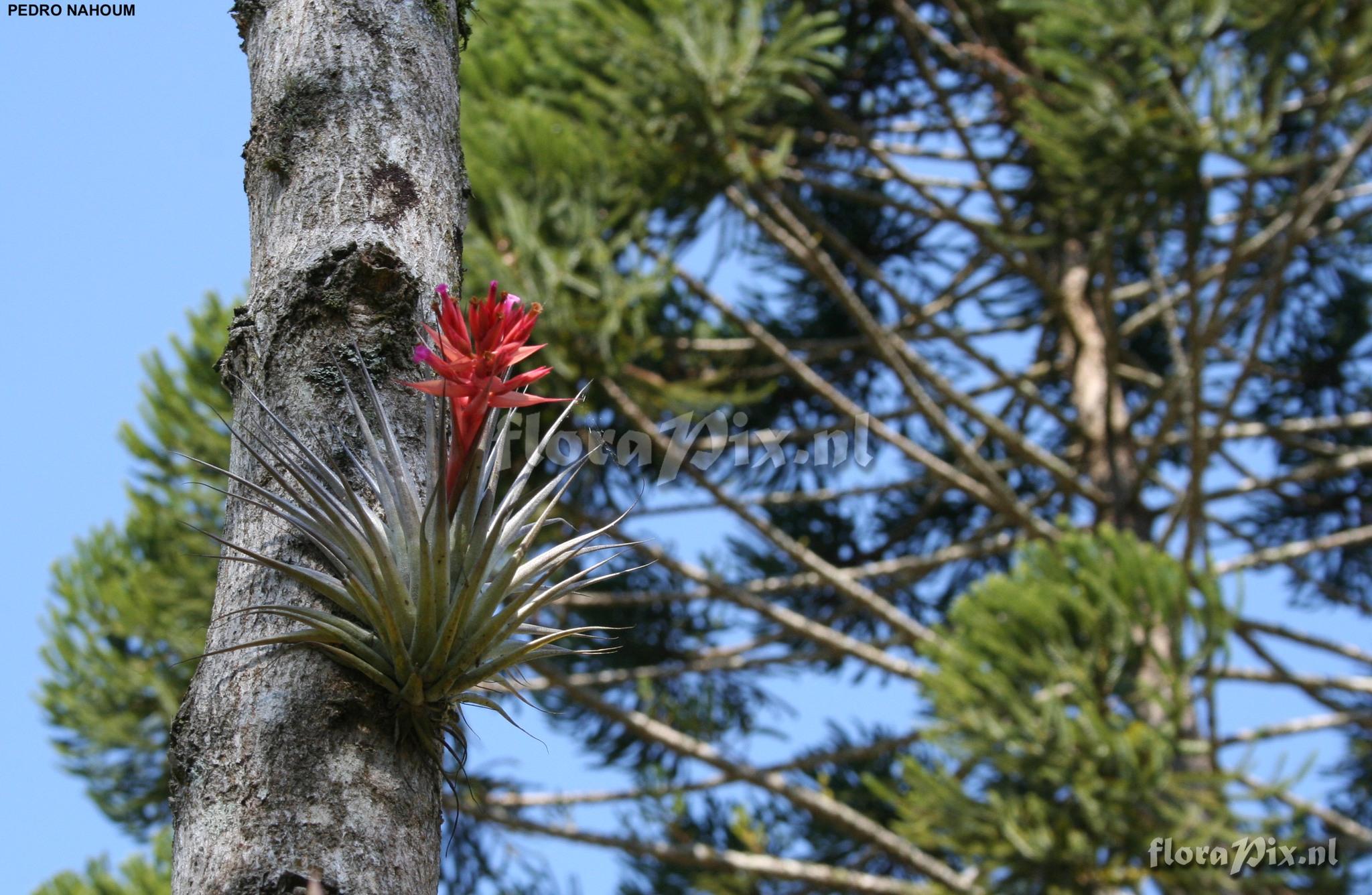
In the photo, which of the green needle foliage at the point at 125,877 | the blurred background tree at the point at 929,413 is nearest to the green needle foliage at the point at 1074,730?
the blurred background tree at the point at 929,413

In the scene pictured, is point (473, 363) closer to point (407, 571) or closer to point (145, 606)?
point (407, 571)

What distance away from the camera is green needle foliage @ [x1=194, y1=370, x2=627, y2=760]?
3.83 feet

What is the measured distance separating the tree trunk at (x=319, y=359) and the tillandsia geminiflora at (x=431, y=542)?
0.03 meters

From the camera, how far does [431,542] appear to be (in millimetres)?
1205

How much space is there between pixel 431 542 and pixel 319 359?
23 centimetres

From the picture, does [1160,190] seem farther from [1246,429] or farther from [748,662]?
[748,662]

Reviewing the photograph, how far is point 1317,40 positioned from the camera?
5.49 metres

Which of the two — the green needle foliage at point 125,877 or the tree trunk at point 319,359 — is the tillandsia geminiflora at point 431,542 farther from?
the green needle foliage at point 125,877


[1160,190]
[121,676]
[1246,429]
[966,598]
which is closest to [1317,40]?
[1160,190]

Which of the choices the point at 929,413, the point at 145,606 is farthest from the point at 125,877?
the point at 929,413

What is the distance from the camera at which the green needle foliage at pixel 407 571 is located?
117 centimetres

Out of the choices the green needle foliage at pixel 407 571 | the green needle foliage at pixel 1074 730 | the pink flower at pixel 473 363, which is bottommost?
the green needle foliage at pixel 407 571

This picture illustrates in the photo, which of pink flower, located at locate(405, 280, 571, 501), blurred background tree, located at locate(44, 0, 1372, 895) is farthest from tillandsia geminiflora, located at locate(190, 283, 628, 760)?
blurred background tree, located at locate(44, 0, 1372, 895)

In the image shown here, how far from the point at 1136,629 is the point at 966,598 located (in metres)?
0.66
